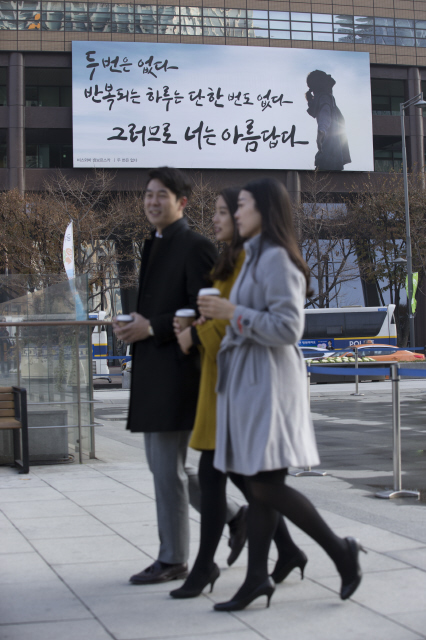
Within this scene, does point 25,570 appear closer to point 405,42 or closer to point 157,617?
point 157,617

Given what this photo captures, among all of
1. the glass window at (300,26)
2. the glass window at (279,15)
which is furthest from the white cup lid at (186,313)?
the glass window at (300,26)

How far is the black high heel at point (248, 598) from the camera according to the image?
10.6 feet

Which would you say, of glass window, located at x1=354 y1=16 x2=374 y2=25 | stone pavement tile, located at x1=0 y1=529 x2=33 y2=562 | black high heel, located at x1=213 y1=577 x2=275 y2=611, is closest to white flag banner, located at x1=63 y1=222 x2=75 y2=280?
stone pavement tile, located at x1=0 y1=529 x2=33 y2=562

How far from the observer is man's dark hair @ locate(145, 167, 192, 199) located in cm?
377

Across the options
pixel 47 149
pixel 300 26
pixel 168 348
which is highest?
pixel 300 26

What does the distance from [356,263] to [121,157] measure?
13.9 metres

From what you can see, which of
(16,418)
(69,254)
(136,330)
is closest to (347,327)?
(69,254)

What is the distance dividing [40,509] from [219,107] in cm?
3895

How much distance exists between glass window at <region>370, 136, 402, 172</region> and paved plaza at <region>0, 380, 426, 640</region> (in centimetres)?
4265

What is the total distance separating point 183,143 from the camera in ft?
137

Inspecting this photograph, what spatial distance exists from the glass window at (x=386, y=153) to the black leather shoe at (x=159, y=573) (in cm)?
4594

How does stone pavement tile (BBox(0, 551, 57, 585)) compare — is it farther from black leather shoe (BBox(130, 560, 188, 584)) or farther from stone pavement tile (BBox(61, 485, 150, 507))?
stone pavement tile (BBox(61, 485, 150, 507))

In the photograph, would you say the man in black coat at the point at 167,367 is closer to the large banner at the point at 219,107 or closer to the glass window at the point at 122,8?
the large banner at the point at 219,107

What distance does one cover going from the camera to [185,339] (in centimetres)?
339
